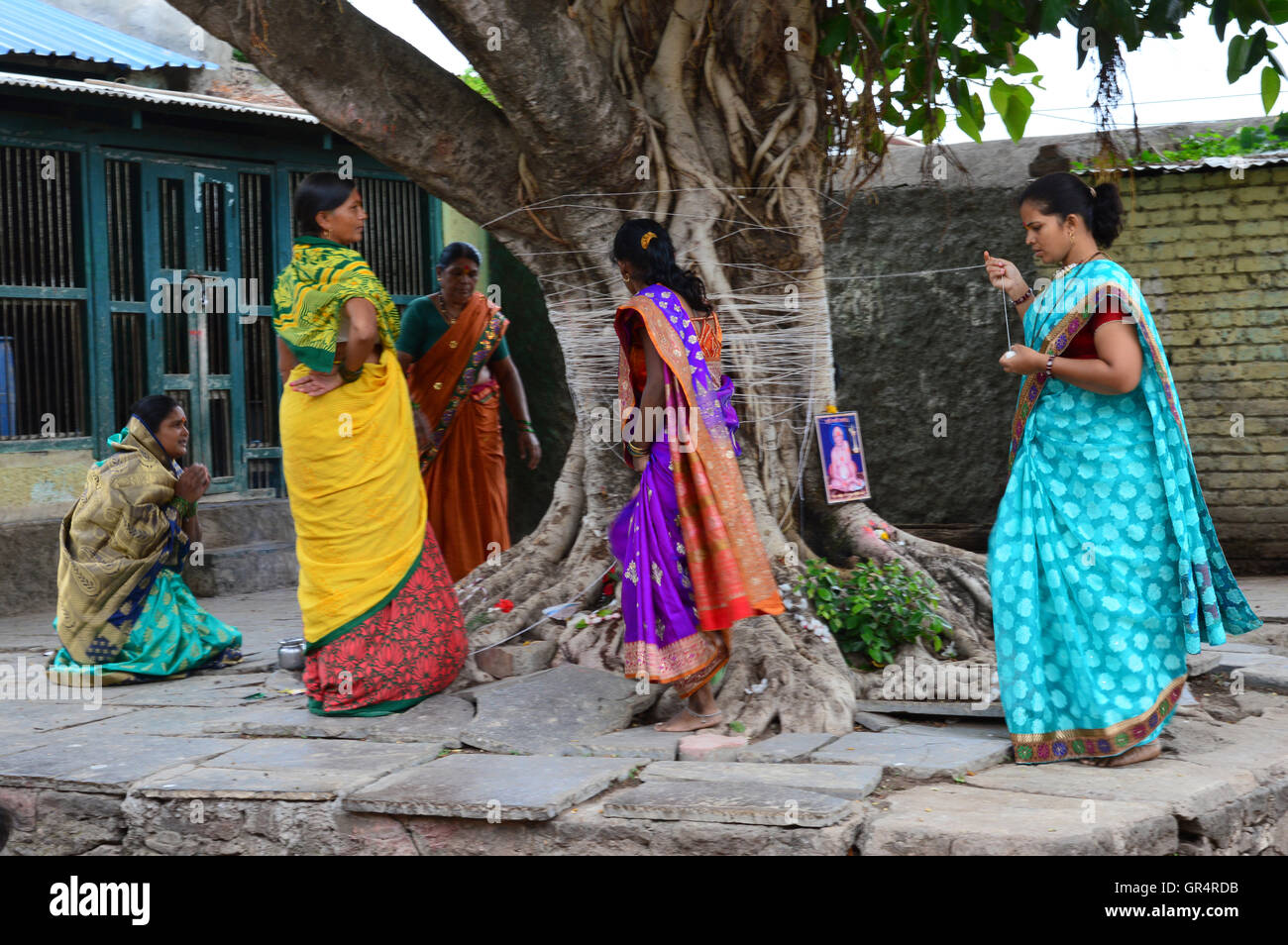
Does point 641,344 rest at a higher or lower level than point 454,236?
lower

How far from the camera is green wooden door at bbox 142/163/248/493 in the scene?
8797 mm

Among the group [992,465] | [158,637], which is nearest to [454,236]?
[992,465]

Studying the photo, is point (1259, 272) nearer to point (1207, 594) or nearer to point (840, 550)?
point (840, 550)

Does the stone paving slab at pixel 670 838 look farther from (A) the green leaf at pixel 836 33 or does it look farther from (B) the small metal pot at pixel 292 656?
(A) the green leaf at pixel 836 33

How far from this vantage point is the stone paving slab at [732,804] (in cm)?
342

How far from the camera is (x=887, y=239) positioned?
30.7ft

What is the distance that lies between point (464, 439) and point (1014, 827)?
410 centimetres

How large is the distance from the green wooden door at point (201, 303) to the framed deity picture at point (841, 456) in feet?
16.5

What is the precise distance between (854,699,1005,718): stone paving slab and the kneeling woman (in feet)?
9.71

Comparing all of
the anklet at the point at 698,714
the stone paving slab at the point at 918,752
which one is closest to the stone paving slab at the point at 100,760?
the anklet at the point at 698,714

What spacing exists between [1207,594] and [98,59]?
7522 millimetres

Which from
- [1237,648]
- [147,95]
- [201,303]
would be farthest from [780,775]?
[201,303]

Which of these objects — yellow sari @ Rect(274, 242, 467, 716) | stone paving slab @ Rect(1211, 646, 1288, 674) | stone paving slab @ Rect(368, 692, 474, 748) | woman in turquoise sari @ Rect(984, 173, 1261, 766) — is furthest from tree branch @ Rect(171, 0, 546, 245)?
stone paving slab @ Rect(1211, 646, 1288, 674)

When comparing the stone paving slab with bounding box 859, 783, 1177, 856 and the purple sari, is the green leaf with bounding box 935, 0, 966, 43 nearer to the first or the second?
the purple sari
